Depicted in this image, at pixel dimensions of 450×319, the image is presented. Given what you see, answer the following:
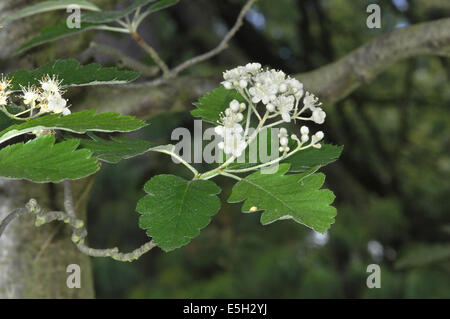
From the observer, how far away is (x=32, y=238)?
61 cm

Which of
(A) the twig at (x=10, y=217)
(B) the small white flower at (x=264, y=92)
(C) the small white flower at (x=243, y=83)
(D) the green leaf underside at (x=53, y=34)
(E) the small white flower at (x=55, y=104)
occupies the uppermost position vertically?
(D) the green leaf underside at (x=53, y=34)

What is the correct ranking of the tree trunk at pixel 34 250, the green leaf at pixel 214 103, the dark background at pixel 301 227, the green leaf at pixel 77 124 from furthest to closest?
the dark background at pixel 301 227 < the tree trunk at pixel 34 250 < the green leaf at pixel 214 103 < the green leaf at pixel 77 124

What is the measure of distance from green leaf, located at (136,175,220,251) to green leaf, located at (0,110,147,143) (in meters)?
0.06

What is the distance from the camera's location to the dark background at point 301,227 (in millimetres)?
1271

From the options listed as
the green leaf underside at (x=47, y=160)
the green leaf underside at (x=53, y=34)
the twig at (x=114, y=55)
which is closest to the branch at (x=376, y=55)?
the twig at (x=114, y=55)

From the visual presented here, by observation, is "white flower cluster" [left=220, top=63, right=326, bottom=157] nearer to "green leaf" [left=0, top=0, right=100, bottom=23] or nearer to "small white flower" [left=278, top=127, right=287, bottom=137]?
"small white flower" [left=278, top=127, right=287, bottom=137]

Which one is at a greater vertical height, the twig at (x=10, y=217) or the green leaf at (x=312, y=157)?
the green leaf at (x=312, y=157)

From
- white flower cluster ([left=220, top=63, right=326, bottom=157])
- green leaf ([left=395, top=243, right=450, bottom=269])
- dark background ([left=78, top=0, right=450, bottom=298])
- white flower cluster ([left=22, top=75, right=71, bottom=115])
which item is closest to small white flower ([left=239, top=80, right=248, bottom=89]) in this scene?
white flower cluster ([left=220, top=63, right=326, bottom=157])

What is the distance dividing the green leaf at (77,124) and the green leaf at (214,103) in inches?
3.6

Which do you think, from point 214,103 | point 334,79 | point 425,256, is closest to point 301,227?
point 425,256

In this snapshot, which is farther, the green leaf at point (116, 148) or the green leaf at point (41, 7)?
the green leaf at point (41, 7)

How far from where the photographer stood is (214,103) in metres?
0.46

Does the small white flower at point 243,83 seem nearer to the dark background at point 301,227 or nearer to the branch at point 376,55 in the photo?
the branch at point 376,55
